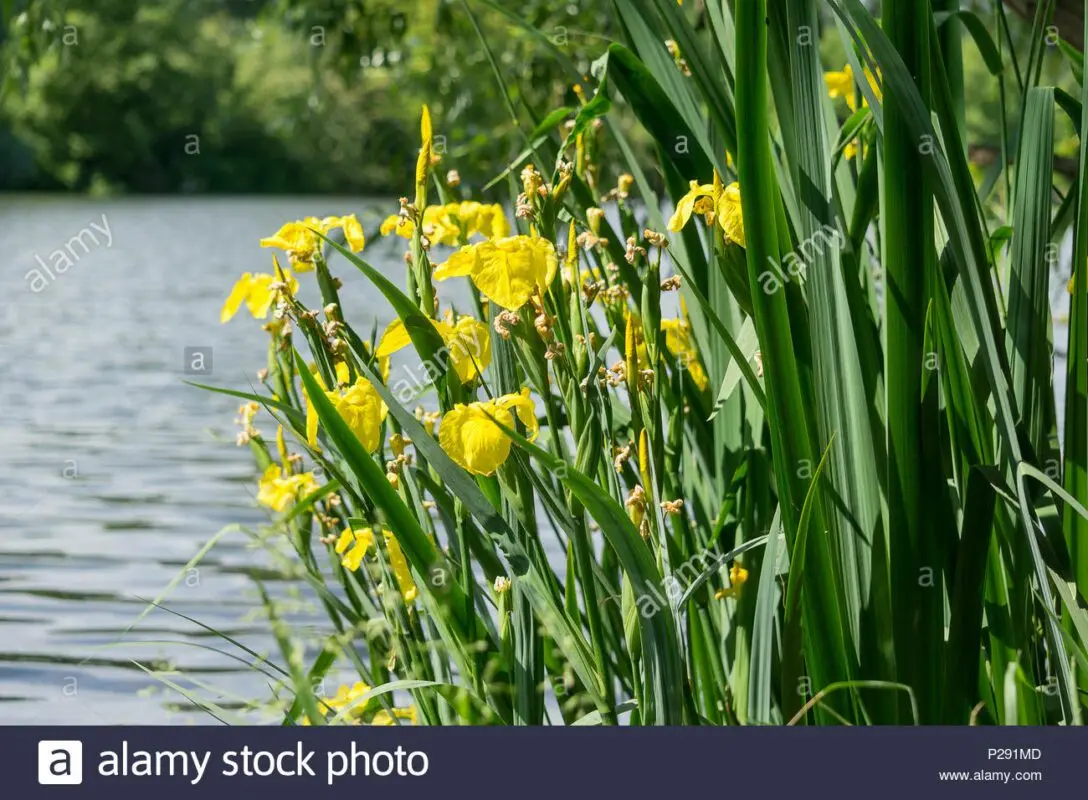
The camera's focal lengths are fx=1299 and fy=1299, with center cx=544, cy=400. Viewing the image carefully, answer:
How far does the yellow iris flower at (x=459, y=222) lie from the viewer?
1.52 metres

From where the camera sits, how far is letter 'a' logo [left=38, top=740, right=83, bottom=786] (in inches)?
46.5

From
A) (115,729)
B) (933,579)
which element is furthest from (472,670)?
(933,579)

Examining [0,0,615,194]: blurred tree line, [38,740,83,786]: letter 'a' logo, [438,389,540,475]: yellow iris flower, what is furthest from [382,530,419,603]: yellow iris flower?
[0,0,615,194]: blurred tree line

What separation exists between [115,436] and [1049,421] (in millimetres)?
6168

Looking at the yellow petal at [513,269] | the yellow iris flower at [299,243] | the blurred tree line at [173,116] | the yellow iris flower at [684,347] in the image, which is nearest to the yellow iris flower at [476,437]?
the yellow petal at [513,269]

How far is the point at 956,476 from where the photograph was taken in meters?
1.30

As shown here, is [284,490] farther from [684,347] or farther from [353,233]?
[684,347]

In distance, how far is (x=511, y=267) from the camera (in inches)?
46.5

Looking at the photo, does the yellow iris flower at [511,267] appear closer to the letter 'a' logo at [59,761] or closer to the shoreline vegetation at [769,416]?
the shoreline vegetation at [769,416]

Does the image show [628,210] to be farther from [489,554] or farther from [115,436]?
[115,436]

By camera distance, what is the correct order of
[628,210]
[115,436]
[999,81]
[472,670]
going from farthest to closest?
[115,436], [628,210], [999,81], [472,670]

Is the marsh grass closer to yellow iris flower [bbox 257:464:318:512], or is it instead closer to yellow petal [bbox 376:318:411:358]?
yellow petal [bbox 376:318:411:358]

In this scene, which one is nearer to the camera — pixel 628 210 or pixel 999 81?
pixel 999 81

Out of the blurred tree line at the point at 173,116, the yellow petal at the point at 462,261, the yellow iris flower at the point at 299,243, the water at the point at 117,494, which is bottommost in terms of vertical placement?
the water at the point at 117,494
